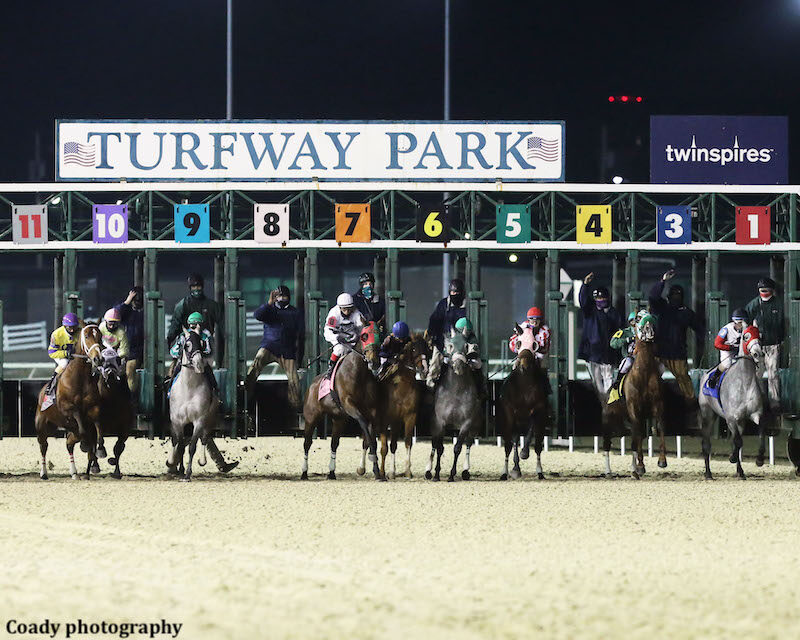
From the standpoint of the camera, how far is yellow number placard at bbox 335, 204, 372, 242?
1898cm

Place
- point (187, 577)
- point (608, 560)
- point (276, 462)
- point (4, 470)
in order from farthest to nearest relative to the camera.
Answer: point (276, 462), point (4, 470), point (608, 560), point (187, 577)

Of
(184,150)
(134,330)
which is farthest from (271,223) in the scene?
(134,330)

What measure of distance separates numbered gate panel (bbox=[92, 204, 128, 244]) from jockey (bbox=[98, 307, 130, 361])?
233 centimetres

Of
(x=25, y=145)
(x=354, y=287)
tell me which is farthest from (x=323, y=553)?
(x=25, y=145)

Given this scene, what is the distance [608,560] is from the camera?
10.2 m

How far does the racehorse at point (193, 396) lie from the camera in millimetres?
15719

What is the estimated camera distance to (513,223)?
63.2ft

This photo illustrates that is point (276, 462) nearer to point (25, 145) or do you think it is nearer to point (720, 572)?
point (720, 572)

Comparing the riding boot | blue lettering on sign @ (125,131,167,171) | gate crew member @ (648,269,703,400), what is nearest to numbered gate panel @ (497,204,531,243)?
gate crew member @ (648,269,703,400)

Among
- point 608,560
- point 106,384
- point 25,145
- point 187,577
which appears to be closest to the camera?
point 187,577

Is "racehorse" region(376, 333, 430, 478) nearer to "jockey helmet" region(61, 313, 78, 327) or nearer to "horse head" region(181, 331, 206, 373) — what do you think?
"horse head" region(181, 331, 206, 373)

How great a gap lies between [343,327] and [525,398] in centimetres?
200

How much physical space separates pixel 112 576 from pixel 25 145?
39051mm

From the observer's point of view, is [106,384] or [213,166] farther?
[213,166]
